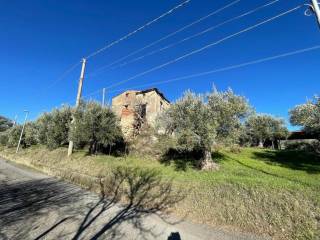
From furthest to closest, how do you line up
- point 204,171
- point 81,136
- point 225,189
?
point 81,136
point 204,171
point 225,189

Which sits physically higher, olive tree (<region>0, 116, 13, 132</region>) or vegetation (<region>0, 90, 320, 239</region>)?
olive tree (<region>0, 116, 13, 132</region>)

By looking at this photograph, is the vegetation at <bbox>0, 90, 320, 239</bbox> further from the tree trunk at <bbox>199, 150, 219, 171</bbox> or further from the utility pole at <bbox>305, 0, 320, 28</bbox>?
the utility pole at <bbox>305, 0, 320, 28</bbox>

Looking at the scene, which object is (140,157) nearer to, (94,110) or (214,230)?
(94,110)

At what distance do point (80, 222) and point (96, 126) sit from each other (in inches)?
600

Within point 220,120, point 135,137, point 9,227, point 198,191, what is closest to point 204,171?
point 220,120

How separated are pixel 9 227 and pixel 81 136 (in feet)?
51.2

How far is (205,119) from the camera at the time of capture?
1630 centimetres

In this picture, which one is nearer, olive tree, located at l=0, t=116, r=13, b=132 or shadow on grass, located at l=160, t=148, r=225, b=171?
shadow on grass, located at l=160, t=148, r=225, b=171

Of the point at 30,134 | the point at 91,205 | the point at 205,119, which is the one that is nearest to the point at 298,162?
the point at 205,119

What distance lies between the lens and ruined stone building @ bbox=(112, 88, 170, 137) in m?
44.3

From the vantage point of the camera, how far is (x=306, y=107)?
20.5m

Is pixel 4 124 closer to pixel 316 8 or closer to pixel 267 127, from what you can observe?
pixel 267 127

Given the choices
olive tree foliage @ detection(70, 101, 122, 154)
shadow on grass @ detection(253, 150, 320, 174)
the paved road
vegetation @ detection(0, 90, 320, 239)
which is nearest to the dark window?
vegetation @ detection(0, 90, 320, 239)

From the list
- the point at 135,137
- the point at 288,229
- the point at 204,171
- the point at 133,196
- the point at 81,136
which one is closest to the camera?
the point at 288,229
